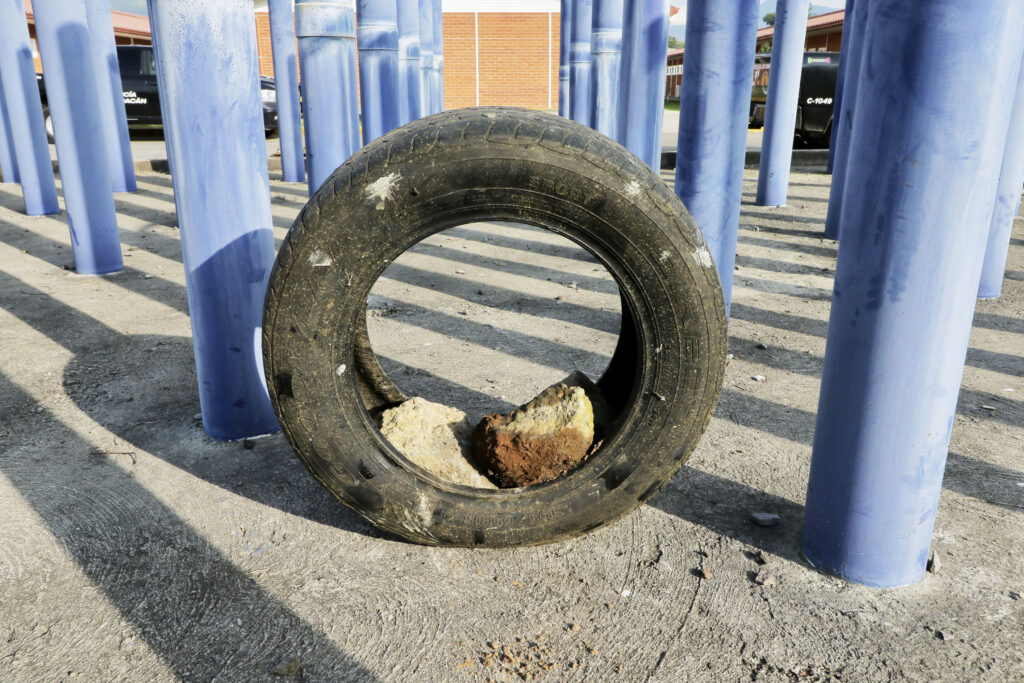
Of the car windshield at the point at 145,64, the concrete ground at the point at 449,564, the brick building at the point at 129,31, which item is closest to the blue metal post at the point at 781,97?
the concrete ground at the point at 449,564

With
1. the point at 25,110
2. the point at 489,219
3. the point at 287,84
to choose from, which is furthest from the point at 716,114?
the point at 287,84

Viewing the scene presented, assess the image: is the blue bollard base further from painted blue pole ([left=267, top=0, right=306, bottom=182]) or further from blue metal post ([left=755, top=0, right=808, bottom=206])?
painted blue pole ([left=267, top=0, right=306, bottom=182])

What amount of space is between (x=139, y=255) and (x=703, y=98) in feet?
18.5

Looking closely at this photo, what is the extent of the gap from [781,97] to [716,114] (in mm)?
5802

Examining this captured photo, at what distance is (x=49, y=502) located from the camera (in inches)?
119

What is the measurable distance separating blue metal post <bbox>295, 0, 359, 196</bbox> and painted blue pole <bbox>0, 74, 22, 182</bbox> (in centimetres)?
671

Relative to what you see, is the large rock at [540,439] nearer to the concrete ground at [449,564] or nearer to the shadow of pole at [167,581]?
the concrete ground at [449,564]

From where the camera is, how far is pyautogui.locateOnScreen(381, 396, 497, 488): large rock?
9.70ft

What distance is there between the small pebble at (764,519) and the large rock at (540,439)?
0.66 metres

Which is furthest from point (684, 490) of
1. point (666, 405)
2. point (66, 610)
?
point (66, 610)

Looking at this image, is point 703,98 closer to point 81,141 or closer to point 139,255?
point 81,141

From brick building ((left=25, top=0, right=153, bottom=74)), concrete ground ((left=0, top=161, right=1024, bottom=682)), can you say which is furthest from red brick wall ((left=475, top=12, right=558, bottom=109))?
concrete ground ((left=0, top=161, right=1024, bottom=682))

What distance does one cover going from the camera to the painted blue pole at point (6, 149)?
10648 mm

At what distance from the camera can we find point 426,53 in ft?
49.5
